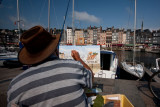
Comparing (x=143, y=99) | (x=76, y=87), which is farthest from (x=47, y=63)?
(x=143, y=99)

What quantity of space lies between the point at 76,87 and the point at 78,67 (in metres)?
0.21

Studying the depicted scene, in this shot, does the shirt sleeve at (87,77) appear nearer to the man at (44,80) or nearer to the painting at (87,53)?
the man at (44,80)

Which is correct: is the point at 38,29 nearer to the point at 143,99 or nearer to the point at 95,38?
the point at 143,99

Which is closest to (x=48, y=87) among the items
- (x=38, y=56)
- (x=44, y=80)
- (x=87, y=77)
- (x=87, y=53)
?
(x=44, y=80)

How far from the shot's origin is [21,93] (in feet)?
3.16

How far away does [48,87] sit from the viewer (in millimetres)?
983

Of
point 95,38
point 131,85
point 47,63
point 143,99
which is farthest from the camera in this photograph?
point 95,38

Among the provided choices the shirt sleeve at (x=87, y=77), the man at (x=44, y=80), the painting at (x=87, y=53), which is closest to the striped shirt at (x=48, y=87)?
the man at (x=44, y=80)

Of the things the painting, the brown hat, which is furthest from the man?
the painting

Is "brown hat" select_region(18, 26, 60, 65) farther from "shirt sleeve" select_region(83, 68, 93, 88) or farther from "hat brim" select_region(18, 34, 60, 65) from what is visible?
"shirt sleeve" select_region(83, 68, 93, 88)

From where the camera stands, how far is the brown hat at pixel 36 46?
3.50ft

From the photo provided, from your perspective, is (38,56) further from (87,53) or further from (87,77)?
(87,53)

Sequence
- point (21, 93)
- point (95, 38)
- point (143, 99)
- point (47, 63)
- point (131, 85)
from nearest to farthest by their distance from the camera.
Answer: point (21, 93) → point (47, 63) → point (143, 99) → point (131, 85) → point (95, 38)

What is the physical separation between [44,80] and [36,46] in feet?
1.20
